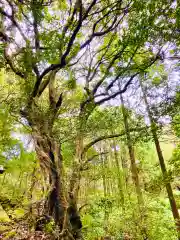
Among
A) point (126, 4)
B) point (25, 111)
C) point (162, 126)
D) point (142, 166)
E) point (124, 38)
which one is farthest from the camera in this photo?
point (142, 166)

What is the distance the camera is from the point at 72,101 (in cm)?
438

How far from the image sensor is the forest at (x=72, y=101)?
268 cm

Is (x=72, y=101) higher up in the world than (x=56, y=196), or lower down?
higher up

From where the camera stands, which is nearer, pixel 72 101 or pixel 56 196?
pixel 56 196

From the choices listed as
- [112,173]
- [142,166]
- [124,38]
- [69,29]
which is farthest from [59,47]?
[142,166]

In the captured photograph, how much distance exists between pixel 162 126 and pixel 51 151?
2037mm

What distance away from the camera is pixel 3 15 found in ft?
9.64

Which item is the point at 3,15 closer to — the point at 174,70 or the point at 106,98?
the point at 106,98

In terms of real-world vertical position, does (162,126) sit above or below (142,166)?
below

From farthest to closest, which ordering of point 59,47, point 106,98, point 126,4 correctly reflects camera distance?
point 106,98 < point 126,4 < point 59,47

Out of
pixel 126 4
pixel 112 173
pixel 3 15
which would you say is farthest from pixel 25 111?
pixel 112 173

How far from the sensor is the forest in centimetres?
268

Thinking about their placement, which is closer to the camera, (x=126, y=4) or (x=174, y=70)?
(x=126, y=4)

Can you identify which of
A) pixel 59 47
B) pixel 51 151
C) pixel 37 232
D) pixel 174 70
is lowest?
pixel 37 232
